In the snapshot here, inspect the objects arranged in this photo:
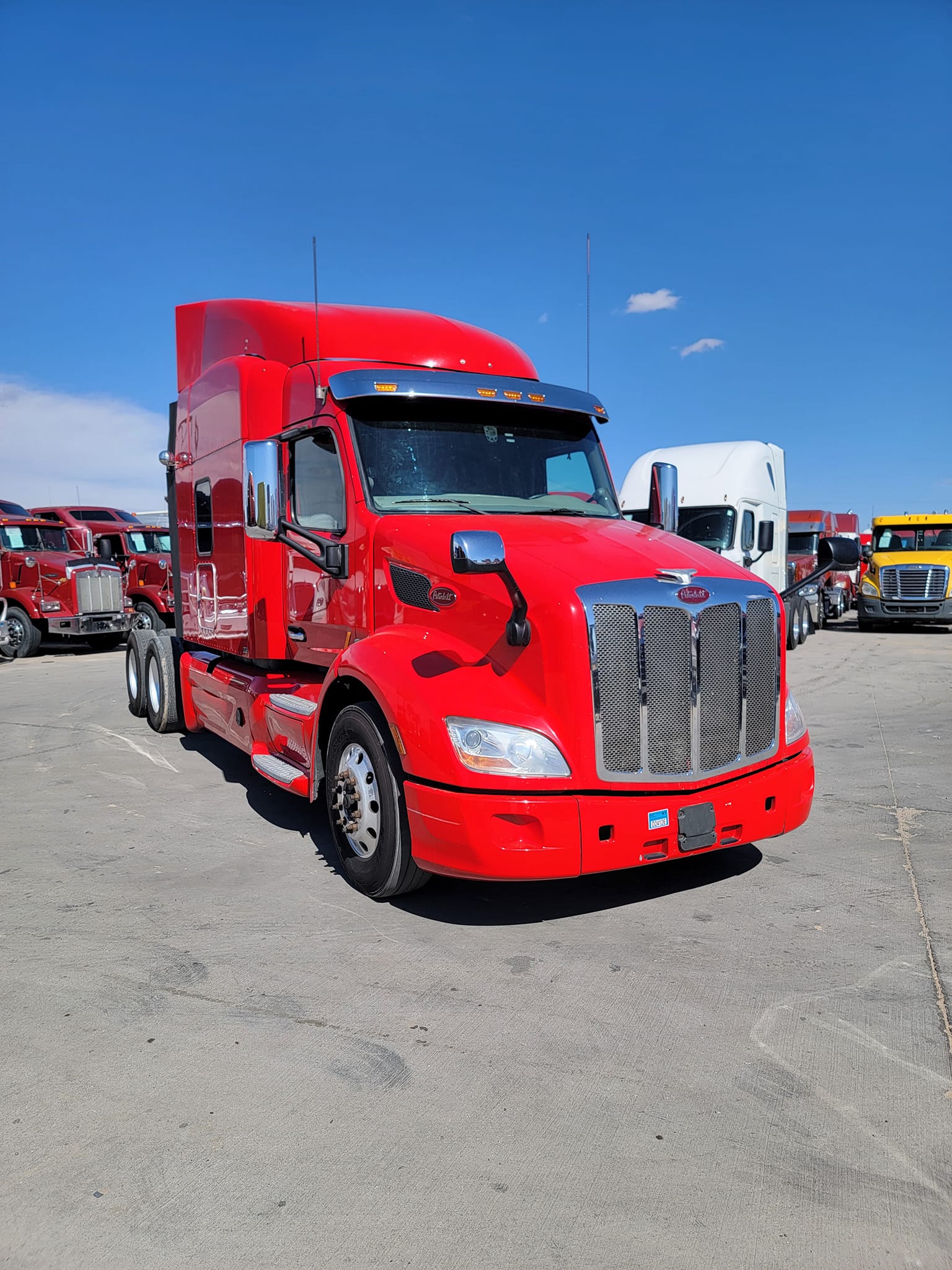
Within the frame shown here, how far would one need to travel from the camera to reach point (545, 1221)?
235 cm

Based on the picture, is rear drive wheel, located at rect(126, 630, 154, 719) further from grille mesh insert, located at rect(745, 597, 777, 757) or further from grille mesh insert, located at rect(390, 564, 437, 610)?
grille mesh insert, located at rect(745, 597, 777, 757)

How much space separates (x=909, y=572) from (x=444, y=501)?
18.7 m

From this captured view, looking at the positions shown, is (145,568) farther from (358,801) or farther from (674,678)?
(674,678)

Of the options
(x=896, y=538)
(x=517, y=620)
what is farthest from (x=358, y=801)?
(x=896, y=538)

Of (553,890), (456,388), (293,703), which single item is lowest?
(553,890)

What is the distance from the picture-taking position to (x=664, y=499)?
19.9ft

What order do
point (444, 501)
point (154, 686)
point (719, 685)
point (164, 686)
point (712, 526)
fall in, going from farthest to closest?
point (712, 526) → point (154, 686) → point (164, 686) → point (444, 501) → point (719, 685)

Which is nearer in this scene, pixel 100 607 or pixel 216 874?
pixel 216 874

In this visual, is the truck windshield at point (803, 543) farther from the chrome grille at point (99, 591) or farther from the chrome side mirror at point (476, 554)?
the chrome side mirror at point (476, 554)

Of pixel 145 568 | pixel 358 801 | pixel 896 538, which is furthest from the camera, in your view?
pixel 896 538

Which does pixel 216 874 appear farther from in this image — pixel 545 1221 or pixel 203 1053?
pixel 545 1221

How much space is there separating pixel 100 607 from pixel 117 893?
14.5 metres

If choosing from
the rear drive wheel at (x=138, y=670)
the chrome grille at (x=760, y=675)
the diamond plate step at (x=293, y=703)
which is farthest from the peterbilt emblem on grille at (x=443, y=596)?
the rear drive wheel at (x=138, y=670)

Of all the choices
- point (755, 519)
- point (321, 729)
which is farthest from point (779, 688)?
point (755, 519)
